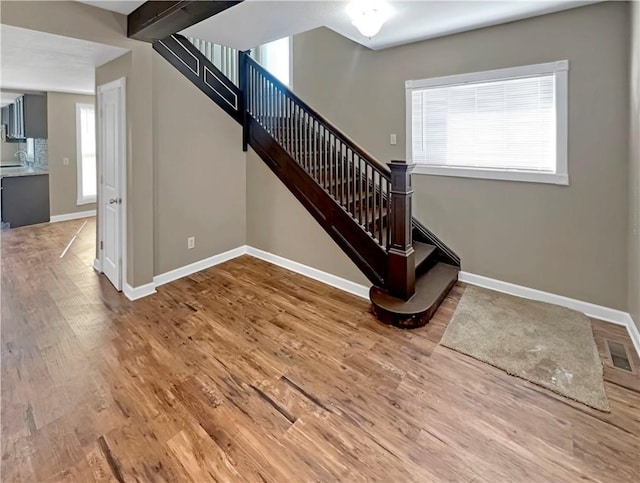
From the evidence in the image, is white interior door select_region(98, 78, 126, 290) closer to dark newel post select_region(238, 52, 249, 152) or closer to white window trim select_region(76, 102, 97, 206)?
dark newel post select_region(238, 52, 249, 152)

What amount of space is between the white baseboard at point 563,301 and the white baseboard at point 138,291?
10.5 ft

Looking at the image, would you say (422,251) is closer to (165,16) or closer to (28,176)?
(165,16)

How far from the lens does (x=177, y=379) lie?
2244mm

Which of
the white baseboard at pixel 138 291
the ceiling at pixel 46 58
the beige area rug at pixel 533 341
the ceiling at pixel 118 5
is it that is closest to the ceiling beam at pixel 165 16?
A: the ceiling at pixel 118 5

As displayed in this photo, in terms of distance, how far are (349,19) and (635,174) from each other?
99.9 inches

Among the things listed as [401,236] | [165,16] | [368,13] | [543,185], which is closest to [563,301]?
[543,185]

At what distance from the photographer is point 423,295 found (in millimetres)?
3209

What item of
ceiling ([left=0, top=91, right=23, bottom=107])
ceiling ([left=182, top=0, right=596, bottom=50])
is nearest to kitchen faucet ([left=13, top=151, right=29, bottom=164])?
ceiling ([left=0, top=91, right=23, bottom=107])

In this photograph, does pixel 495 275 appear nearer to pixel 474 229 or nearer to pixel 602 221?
pixel 474 229

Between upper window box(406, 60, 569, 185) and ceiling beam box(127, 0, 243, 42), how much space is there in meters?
2.27

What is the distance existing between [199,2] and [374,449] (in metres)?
2.91

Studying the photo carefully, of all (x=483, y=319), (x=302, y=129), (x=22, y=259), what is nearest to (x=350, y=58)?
(x=302, y=129)

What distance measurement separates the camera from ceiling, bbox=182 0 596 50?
280 centimetres

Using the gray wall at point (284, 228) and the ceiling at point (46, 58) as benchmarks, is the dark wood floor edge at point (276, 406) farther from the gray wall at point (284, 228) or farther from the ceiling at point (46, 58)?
the ceiling at point (46, 58)
